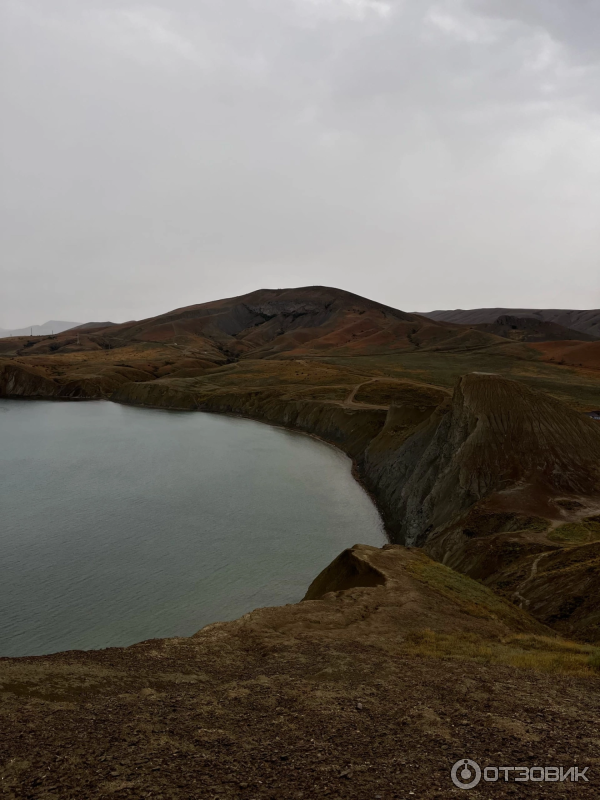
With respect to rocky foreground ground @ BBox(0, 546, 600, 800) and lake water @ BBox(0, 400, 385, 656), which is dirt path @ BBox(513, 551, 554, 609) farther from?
lake water @ BBox(0, 400, 385, 656)

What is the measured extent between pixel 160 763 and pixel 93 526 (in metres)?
41.7

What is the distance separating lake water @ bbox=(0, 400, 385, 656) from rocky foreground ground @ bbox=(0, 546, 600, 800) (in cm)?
1285

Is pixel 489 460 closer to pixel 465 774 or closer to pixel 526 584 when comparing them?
pixel 526 584

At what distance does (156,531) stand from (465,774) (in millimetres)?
42010

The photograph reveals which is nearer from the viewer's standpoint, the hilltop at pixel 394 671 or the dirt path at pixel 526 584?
the hilltop at pixel 394 671

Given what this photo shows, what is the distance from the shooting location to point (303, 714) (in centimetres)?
1455

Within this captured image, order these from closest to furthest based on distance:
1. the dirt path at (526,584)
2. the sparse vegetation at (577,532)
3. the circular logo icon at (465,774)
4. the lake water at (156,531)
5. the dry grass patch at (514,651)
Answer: the circular logo icon at (465,774) < the dry grass patch at (514,651) < the dirt path at (526,584) < the lake water at (156,531) < the sparse vegetation at (577,532)

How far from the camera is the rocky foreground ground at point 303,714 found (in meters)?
11.1

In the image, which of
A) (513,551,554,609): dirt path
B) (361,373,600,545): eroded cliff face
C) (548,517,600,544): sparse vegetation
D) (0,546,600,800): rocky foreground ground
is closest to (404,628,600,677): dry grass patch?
(0,546,600,800): rocky foreground ground

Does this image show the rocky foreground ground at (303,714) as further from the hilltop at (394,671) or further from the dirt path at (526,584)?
the dirt path at (526,584)

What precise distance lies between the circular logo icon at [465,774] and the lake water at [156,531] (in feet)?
78.7

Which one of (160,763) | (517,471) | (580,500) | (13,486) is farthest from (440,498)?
(13,486)

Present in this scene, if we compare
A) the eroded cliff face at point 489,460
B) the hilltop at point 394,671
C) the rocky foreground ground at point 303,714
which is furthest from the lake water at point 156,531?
the rocky foreground ground at point 303,714

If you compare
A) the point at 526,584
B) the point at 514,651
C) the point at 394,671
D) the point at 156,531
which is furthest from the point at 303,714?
the point at 156,531
